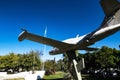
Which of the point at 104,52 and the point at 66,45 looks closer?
the point at 66,45

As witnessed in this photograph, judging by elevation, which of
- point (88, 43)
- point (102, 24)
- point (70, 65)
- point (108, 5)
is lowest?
point (70, 65)

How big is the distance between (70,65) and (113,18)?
6955 millimetres

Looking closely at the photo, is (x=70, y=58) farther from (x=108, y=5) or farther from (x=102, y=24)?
(x=108, y=5)

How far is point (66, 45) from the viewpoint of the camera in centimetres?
1773

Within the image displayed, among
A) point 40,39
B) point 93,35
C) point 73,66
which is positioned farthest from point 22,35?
point 73,66

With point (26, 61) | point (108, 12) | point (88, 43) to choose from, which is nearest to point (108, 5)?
point (108, 12)

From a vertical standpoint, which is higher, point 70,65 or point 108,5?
point 108,5

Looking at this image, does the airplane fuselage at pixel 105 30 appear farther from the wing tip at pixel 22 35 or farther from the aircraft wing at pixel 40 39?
the wing tip at pixel 22 35

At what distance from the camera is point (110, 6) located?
44.9 ft

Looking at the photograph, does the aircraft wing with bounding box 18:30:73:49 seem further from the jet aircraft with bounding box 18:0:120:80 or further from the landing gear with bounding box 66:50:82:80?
the landing gear with bounding box 66:50:82:80

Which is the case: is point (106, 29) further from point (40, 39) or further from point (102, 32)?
point (40, 39)

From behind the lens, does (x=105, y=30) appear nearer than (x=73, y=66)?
Yes

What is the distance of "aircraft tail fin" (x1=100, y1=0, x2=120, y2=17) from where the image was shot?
1341cm

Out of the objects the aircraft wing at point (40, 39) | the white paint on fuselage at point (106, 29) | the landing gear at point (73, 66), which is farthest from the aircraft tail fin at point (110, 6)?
the landing gear at point (73, 66)
